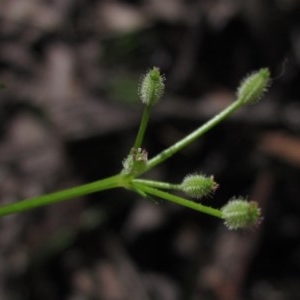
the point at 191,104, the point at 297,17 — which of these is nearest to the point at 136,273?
the point at 191,104

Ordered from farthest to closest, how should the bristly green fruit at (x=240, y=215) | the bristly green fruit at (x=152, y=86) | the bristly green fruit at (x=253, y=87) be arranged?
the bristly green fruit at (x=253, y=87) < the bristly green fruit at (x=152, y=86) < the bristly green fruit at (x=240, y=215)

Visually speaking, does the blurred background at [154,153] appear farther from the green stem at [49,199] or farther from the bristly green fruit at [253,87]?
the bristly green fruit at [253,87]

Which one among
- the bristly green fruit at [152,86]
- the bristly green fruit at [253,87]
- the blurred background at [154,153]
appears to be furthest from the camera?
the blurred background at [154,153]

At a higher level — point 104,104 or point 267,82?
point 104,104

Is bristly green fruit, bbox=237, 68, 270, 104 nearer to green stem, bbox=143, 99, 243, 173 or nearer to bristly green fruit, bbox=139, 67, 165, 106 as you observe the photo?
green stem, bbox=143, 99, 243, 173

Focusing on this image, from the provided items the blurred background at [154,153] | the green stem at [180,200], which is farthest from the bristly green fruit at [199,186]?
the blurred background at [154,153]

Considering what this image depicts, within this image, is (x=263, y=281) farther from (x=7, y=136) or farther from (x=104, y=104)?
(x=7, y=136)

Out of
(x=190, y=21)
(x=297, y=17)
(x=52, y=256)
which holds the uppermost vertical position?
(x=190, y=21)

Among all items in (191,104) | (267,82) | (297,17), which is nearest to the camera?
(267,82)
